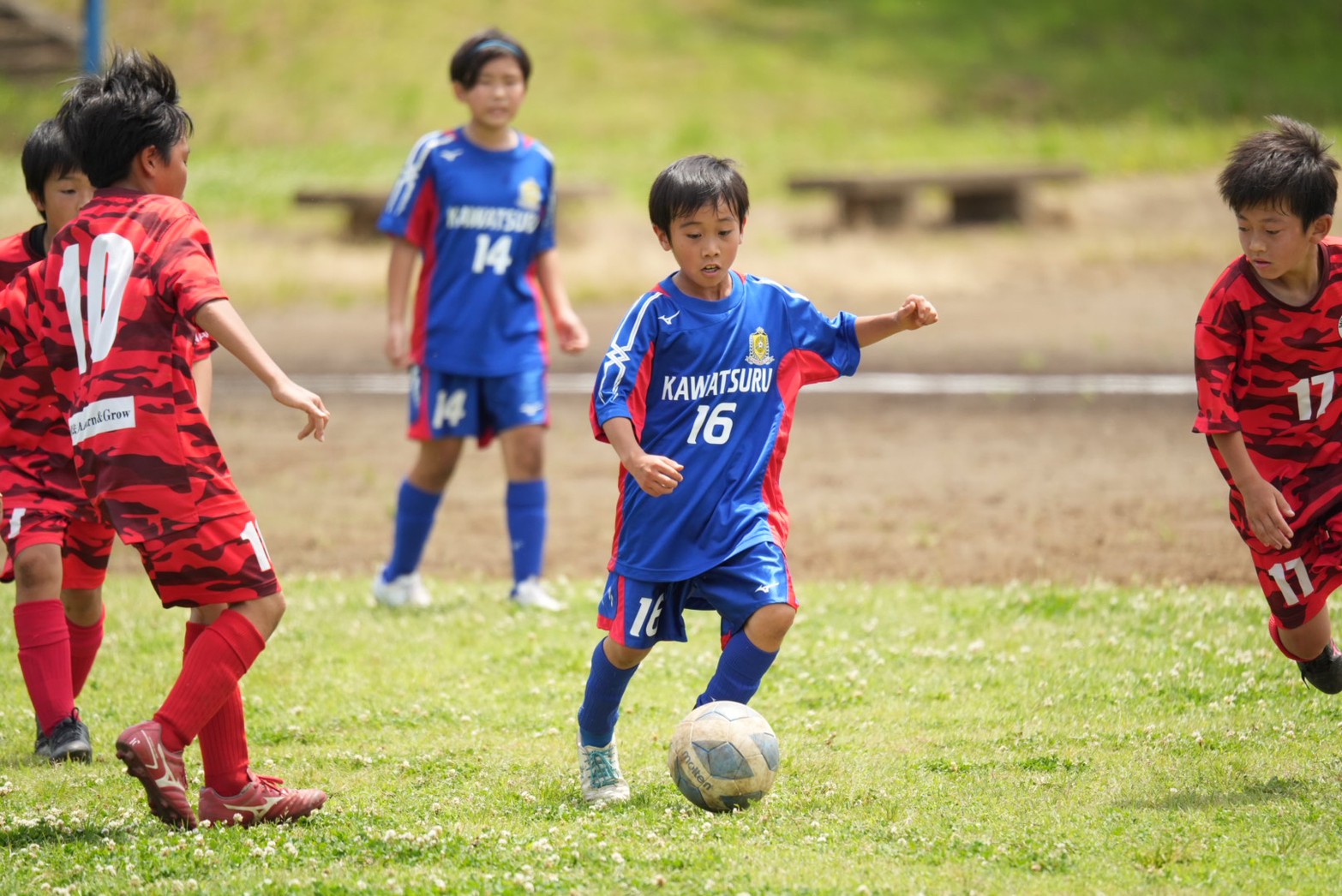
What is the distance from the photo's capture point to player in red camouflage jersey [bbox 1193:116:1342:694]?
4.70 metres

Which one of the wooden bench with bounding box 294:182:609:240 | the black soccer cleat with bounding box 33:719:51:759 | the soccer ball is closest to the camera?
the soccer ball

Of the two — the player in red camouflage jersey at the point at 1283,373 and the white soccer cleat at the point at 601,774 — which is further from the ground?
the player in red camouflage jersey at the point at 1283,373

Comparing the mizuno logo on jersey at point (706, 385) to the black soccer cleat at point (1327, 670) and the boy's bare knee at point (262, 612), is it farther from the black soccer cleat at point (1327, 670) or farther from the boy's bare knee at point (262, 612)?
the black soccer cleat at point (1327, 670)

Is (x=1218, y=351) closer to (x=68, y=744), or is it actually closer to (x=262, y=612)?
(x=262, y=612)

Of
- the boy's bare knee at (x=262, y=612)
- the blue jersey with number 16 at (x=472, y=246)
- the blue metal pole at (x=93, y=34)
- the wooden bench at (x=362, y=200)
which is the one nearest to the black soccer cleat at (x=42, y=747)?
the boy's bare knee at (x=262, y=612)

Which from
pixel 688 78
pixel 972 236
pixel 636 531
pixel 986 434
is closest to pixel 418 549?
pixel 636 531

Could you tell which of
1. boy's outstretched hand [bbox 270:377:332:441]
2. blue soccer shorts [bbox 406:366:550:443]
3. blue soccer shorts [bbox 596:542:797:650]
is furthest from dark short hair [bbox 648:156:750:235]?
blue soccer shorts [bbox 406:366:550:443]

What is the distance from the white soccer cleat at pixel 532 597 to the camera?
764 centimetres

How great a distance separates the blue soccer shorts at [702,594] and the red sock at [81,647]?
7.14 ft

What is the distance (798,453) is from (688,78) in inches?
755

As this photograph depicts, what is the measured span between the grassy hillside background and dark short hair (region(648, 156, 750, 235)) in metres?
16.6

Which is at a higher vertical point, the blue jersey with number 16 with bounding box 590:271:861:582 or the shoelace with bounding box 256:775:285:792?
the blue jersey with number 16 with bounding box 590:271:861:582

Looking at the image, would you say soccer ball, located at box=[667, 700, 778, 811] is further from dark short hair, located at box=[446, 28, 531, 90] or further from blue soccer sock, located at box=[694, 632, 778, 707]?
dark short hair, located at box=[446, 28, 531, 90]

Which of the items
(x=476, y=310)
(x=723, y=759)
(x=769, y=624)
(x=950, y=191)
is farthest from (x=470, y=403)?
(x=950, y=191)
